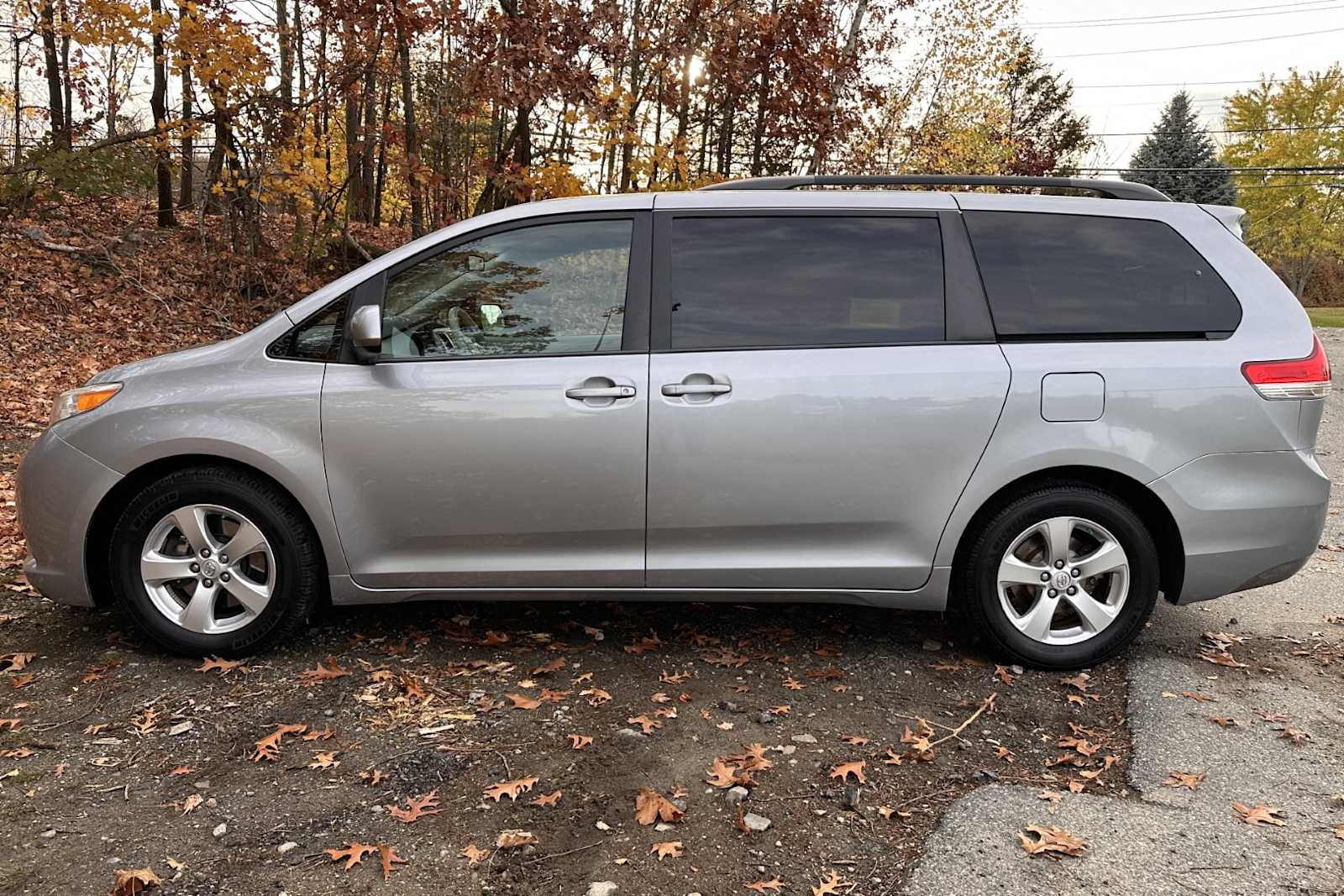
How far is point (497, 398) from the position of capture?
12.4 ft

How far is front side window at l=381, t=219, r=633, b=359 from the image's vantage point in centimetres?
386

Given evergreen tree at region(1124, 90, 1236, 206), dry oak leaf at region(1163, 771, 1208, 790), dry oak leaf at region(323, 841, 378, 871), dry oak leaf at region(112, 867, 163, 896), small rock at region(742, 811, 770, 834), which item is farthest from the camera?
evergreen tree at region(1124, 90, 1236, 206)

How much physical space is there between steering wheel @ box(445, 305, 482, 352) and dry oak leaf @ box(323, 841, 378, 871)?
1883mm

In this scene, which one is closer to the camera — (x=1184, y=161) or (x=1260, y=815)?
(x=1260, y=815)

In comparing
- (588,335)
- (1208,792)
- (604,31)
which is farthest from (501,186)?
(1208,792)

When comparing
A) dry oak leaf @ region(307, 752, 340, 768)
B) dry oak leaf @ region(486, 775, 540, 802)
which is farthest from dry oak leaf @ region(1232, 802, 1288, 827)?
dry oak leaf @ region(307, 752, 340, 768)

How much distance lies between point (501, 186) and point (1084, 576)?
8.04 meters

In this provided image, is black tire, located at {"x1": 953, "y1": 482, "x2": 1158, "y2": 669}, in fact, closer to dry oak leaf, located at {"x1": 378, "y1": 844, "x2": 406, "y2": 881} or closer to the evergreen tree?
dry oak leaf, located at {"x1": 378, "y1": 844, "x2": 406, "y2": 881}

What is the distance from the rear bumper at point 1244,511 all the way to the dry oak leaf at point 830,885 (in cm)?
210

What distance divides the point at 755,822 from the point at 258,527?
2281 mm

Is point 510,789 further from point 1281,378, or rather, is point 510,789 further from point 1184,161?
point 1184,161

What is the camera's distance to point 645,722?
3.54 m

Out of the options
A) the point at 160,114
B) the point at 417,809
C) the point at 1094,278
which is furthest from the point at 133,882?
the point at 160,114

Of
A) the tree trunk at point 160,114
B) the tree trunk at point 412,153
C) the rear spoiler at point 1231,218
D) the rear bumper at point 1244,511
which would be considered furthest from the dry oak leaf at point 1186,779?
the tree trunk at point 160,114
